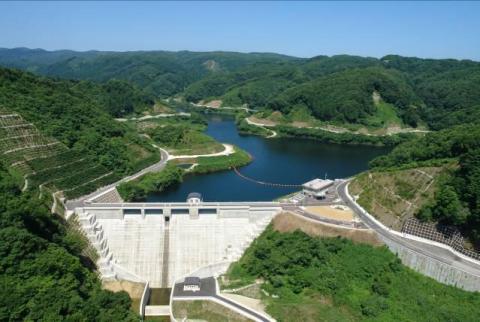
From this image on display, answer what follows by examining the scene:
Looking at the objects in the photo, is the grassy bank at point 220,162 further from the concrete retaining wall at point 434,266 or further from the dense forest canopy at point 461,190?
the concrete retaining wall at point 434,266

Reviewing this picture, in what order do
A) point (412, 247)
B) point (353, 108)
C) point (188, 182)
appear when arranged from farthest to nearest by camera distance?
point (353, 108) → point (188, 182) → point (412, 247)

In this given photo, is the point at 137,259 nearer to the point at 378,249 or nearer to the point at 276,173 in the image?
the point at 378,249

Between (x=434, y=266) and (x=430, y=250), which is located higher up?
(x=430, y=250)

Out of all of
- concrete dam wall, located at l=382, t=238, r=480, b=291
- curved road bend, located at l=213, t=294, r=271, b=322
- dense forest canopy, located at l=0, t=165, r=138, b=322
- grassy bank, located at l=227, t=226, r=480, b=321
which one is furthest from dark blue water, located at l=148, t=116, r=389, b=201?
concrete dam wall, located at l=382, t=238, r=480, b=291

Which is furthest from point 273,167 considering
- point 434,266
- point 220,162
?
point 434,266

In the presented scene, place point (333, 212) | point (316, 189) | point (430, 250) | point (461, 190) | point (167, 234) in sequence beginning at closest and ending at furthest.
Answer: point (430, 250) → point (461, 190) → point (167, 234) → point (333, 212) → point (316, 189)

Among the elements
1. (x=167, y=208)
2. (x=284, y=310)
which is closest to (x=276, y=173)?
(x=167, y=208)

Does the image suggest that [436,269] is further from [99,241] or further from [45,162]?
[45,162]
